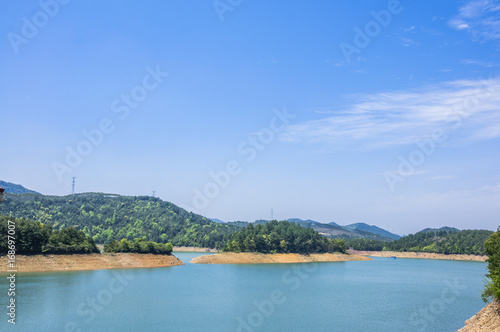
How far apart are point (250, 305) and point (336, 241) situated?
75.9m

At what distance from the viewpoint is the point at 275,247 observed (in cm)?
9012

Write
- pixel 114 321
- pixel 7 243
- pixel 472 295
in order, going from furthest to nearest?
1. pixel 7 243
2. pixel 472 295
3. pixel 114 321

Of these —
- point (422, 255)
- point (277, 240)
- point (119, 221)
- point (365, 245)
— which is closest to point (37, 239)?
point (277, 240)

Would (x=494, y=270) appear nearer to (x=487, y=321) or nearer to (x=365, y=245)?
(x=487, y=321)

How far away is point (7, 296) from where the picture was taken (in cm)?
3441

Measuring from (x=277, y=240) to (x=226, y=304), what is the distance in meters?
56.1

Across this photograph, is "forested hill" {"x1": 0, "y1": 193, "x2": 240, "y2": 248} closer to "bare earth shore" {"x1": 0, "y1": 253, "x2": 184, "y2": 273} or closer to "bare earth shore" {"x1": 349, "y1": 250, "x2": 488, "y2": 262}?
"bare earth shore" {"x1": 0, "y1": 253, "x2": 184, "y2": 273}

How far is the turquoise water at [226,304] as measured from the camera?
27422 mm

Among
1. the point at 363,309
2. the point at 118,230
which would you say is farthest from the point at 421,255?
the point at 363,309

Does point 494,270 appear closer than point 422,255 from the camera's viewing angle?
Yes

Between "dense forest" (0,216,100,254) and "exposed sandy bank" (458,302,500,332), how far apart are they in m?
46.3

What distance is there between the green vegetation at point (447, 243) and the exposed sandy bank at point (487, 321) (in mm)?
101768

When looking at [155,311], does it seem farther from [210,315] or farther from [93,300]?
[93,300]

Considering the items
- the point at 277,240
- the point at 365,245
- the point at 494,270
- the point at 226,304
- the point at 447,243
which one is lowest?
A: the point at 226,304
